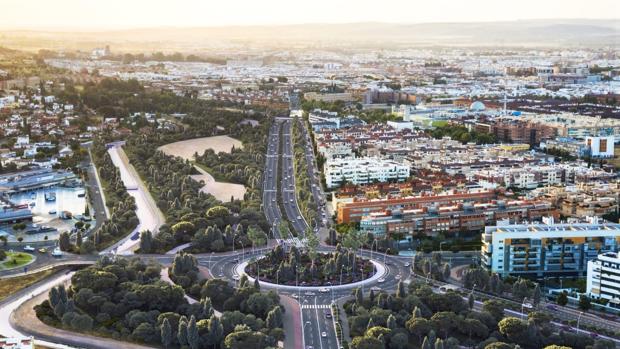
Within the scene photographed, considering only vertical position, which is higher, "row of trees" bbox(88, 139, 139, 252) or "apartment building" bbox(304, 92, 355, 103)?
"row of trees" bbox(88, 139, 139, 252)

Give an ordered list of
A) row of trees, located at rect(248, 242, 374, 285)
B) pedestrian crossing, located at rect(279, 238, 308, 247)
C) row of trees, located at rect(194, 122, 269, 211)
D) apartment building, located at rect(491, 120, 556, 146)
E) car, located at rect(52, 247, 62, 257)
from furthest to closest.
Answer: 1. apartment building, located at rect(491, 120, 556, 146)
2. row of trees, located at rect(194, 122, 269, 211)
3. pedestrian crossing, located at rect(279, 238, 308, 247)
4. car, located at rect(52, 247, 62, 257)
5. row of trees, located at rect(248, 242, 374, 285)

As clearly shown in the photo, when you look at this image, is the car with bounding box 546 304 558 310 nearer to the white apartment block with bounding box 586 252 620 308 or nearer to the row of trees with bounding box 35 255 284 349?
the white apartment block with bounding box 586 252 620 308

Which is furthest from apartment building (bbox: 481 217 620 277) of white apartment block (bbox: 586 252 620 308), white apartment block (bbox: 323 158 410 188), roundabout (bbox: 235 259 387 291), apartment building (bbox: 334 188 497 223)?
white apartment block (bbox: 323 158 410 188)

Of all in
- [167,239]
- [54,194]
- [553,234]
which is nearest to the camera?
[553,234]

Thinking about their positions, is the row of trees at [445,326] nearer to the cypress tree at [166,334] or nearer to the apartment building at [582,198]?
the cypress tree at [166,334]

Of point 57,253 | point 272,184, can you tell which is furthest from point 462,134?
point 57,253

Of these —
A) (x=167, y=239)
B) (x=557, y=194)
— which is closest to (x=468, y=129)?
(x=557, y=194)

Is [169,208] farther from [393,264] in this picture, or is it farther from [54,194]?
[393,264]
